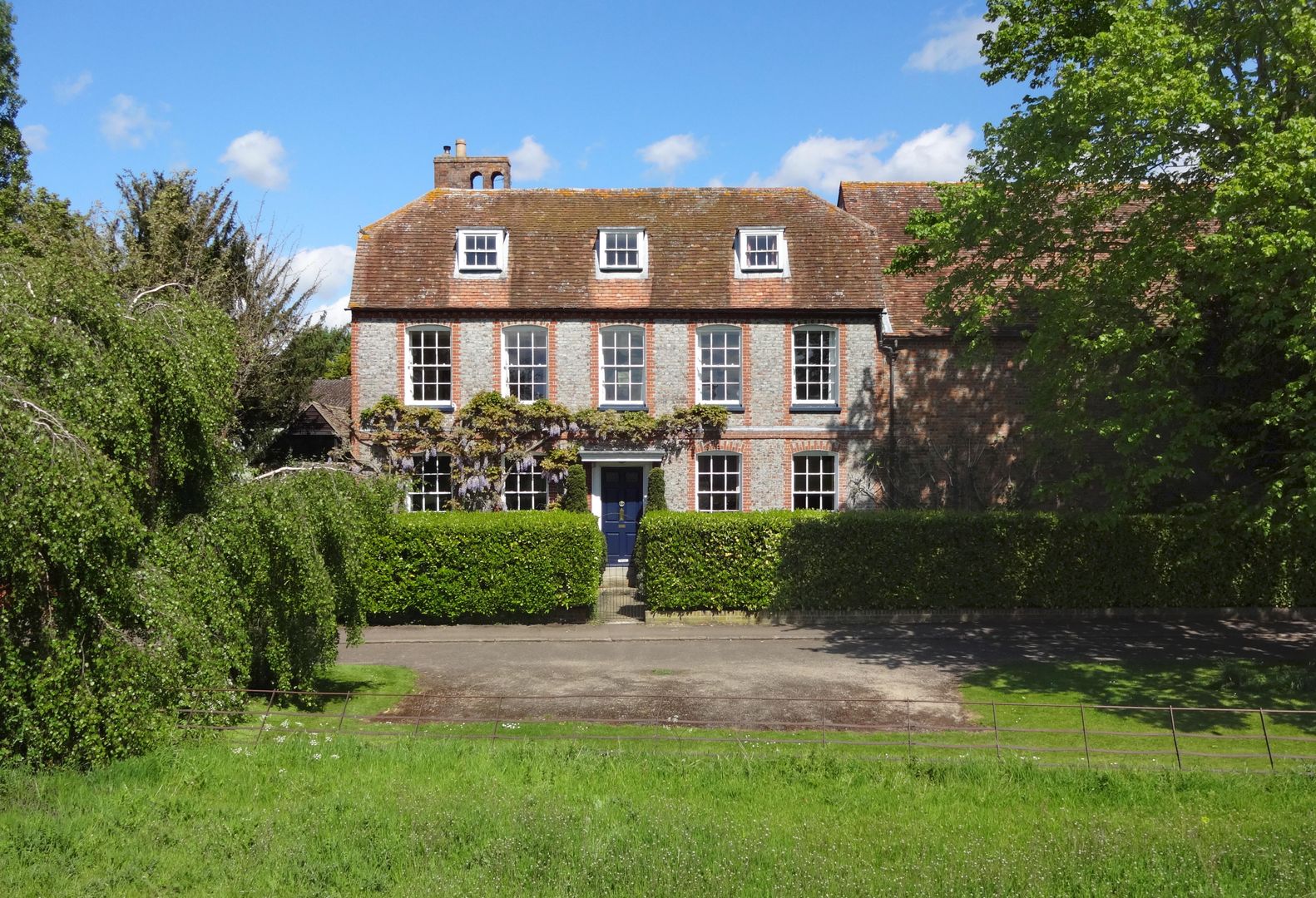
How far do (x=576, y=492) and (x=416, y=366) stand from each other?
546 centimetres

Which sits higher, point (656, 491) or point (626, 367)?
point (626, 367)

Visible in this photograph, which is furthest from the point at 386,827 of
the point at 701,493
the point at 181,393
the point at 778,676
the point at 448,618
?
the point at 701,493

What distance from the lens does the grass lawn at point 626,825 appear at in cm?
817

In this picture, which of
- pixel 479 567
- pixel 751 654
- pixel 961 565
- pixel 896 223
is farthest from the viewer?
pixel 896 223

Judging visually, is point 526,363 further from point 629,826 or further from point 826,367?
point 629,826

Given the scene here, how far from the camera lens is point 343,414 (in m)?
28.6

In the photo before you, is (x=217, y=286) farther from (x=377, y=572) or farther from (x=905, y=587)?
(x=905, y=587)

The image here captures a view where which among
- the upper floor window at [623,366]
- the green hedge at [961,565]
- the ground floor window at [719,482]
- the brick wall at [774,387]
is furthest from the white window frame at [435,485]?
the green hedge at [961,565]

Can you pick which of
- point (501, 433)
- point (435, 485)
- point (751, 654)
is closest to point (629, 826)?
point (751, 654)

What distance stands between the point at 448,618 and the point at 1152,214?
1536 cm

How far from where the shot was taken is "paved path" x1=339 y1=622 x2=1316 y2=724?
1530cm

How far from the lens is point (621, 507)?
88.9ft

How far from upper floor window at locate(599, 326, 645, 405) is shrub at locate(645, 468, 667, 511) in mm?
2058

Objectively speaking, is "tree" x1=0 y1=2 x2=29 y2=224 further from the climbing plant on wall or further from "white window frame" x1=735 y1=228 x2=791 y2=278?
"white window frame" x1=735 y1=228 x2=791 y2=278
